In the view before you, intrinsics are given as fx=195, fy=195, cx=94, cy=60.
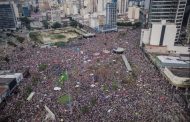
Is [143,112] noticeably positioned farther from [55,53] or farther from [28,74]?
[55,53]

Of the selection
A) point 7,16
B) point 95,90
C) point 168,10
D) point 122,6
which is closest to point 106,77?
point 95,90

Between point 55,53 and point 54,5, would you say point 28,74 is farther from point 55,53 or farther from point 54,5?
point 54,5

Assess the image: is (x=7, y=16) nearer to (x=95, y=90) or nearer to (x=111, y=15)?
(x=111, y=15)

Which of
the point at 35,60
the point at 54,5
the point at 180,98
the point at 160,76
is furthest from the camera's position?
the point at 54,5

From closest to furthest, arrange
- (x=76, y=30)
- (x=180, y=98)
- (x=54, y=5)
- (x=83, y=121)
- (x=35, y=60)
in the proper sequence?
1. (x=83, y=121)
2. (x=180, y=98)
3. (x=35, y=60)
4. (x=76, y=30)
5. (x=54, y=5)

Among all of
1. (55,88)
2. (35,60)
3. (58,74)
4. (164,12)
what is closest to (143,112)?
(55,88)

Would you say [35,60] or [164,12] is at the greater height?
[164,12]

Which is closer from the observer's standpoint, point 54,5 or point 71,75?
point 71,75
